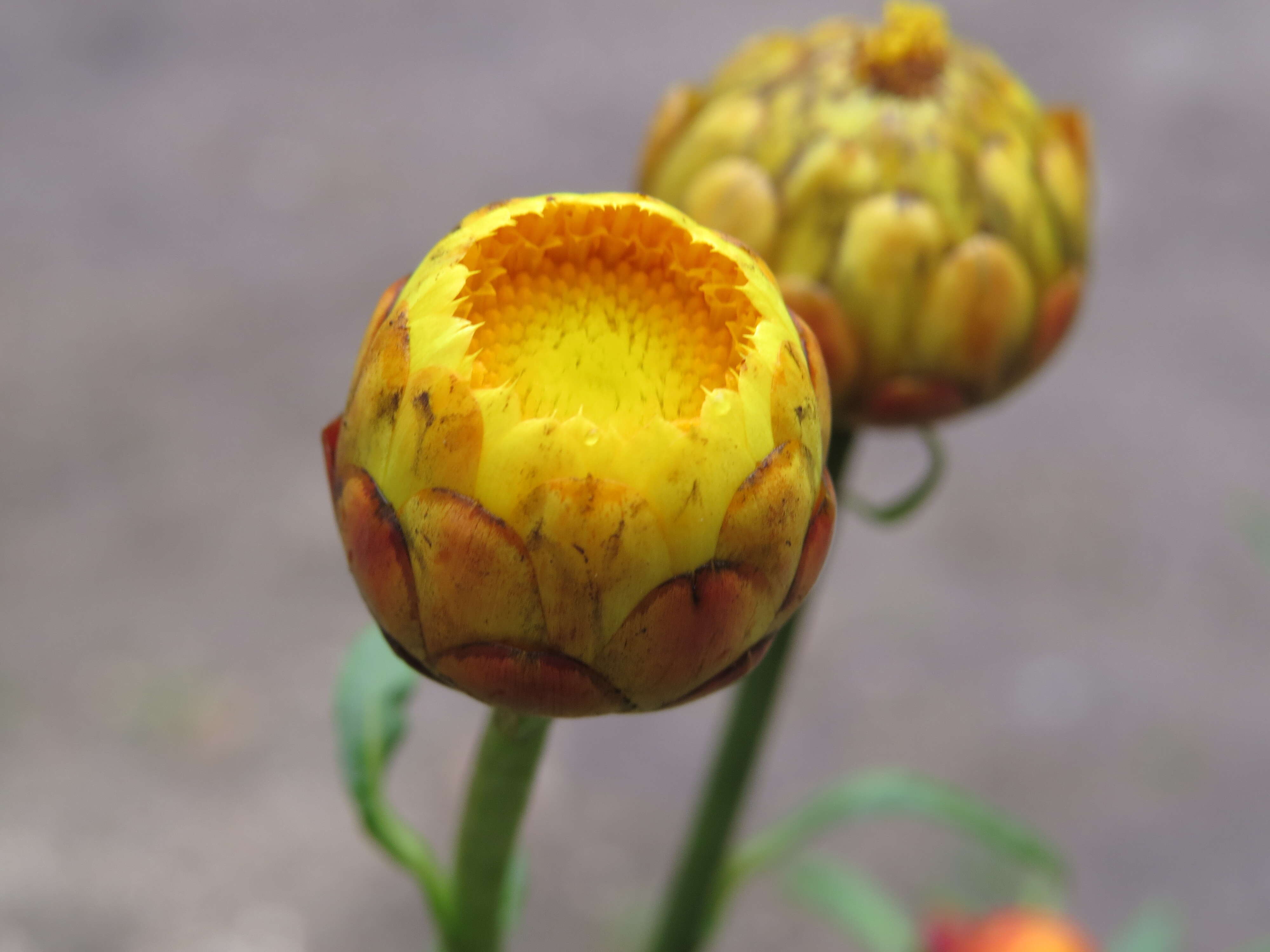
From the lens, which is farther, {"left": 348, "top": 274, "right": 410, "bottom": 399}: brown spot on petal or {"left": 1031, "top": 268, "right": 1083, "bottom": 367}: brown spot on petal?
{"left": 1031, "top": 268, "right": 1083, "bottom": 367}: brown spot on petal

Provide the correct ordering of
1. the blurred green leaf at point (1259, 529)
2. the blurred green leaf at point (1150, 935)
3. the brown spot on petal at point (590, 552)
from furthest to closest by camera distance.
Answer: the blurred green leaf at point (1259, 529) < the blurred green leaf at point (1150, 935) < the brown spot on petal at point (590, 552)

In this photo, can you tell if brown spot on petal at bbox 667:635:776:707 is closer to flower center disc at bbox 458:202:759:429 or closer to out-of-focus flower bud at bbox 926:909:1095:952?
flower center disc at bbox 458:202:759:429

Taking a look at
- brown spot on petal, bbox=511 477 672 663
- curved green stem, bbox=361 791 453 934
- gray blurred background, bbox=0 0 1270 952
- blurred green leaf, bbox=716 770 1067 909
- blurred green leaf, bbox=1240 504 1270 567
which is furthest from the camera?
gray blurred background, bbox=0 0 1270 952

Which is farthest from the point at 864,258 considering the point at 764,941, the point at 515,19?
the point at 515,19

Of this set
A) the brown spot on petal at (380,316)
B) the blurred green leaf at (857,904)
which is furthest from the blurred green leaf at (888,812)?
the brown spot on petal at (380,316)

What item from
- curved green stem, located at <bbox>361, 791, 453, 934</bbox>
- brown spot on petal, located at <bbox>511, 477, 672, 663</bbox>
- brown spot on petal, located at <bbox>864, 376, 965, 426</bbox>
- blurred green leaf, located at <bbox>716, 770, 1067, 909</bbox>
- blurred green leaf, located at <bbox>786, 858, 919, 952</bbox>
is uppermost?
brown spot on petal, located at <bbox>511, 477, 672, 663</bbox>

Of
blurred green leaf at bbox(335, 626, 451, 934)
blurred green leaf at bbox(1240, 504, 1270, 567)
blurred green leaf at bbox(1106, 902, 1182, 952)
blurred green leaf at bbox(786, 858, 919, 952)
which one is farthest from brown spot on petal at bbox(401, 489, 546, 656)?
blurred green leaf at bbox(1240, 504, 1270, 567)

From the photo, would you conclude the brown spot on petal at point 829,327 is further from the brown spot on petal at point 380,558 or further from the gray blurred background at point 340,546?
the gray blurred background at point 340,546
